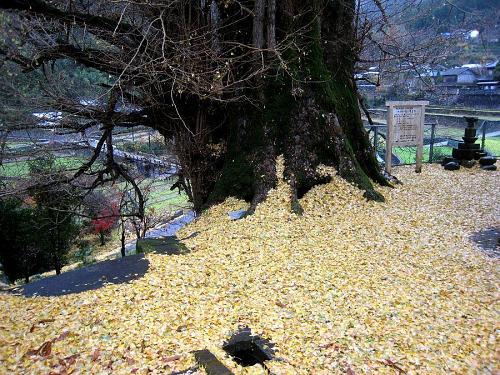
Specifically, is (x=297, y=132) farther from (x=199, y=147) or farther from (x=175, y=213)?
(x=175, y=213)

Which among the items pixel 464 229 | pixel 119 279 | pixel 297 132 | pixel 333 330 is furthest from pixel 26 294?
pixel 464 229

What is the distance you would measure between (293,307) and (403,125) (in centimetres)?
683

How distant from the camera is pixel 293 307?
3.36 metres

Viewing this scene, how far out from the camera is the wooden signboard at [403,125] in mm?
8742

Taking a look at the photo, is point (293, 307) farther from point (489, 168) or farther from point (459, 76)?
point (459, 76)

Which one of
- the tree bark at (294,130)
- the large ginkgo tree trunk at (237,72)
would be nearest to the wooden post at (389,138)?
the large ginkgo tree trunk at (237,72)

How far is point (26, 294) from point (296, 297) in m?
2.44

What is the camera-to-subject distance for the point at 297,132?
6.27m

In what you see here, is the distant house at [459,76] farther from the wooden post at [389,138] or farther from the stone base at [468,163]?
the wooden post at [389,138]

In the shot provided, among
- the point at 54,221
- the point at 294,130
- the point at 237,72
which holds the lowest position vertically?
the point at 54,221

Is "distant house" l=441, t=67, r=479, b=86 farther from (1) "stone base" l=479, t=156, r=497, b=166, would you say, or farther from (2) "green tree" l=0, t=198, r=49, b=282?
(2) "green tree" l=0, t=198, r=49, b=282

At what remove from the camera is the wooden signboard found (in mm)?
8742

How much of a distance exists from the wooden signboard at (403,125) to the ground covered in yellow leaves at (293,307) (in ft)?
11.9

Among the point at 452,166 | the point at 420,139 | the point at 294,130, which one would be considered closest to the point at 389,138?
the point at 420,139
